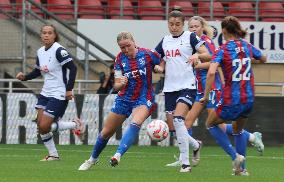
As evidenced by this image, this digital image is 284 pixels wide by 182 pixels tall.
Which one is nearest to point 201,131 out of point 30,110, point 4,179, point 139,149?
point 139,149

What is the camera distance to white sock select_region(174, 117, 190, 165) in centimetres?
1355

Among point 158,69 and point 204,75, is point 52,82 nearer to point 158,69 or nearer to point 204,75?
point 204,75

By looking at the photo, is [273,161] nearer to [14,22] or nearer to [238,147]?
[238,147]

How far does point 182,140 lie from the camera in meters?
13.7

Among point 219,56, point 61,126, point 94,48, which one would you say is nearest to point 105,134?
point 219,56

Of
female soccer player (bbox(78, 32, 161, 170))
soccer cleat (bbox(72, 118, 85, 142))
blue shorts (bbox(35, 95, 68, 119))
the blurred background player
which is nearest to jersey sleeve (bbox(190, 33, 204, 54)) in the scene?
female soccer player (bbox(78, 32, 161, 170))

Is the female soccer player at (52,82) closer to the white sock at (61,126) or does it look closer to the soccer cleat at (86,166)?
the white sock at (61,126)

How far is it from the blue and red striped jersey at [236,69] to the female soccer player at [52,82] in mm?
4003

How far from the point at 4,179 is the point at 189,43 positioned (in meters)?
3.74

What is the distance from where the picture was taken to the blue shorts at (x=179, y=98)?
1430 centimetres

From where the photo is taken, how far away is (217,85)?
16375 millimetres

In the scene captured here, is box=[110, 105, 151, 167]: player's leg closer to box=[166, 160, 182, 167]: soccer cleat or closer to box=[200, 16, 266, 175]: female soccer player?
box=[200, 16, 266, 175]: female soccer player

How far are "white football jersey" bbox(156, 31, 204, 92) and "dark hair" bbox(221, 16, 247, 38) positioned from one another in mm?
1711

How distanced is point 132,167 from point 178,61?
1.59 m
